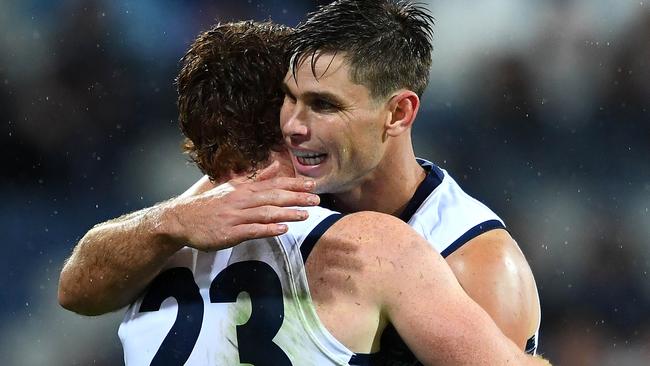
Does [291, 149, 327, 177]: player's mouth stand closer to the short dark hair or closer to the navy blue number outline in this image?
the short dark hair

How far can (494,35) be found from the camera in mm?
5664

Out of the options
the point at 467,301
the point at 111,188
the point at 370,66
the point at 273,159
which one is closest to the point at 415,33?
the point at 370,66

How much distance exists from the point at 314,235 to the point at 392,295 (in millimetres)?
210

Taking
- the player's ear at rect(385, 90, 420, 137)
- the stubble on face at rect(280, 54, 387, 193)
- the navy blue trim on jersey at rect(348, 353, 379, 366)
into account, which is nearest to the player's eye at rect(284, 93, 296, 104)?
the stubble on face at rect(280, 54, 387, 193)

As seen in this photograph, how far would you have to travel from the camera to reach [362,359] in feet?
6.89

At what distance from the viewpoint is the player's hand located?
202 centimetres

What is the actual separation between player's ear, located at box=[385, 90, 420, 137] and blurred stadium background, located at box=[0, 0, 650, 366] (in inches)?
91.3

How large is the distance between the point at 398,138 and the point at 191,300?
1.20 metres

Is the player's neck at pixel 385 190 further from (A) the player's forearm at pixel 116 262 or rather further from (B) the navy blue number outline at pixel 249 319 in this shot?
(B) the navy blue number outline at pixel 249 319

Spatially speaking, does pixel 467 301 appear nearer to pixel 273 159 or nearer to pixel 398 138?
pixel 273 159

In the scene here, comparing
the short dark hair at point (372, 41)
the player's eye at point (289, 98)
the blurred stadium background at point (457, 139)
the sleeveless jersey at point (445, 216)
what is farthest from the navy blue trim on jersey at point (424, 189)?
the blurred stadium background at point (457, 139)

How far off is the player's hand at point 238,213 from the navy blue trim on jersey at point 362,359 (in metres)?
0.31

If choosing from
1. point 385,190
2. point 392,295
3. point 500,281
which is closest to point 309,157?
point 385,190

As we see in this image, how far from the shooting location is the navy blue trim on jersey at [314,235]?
211 centimetres
